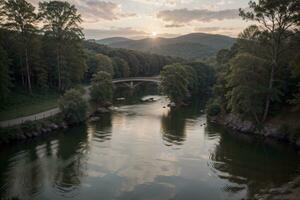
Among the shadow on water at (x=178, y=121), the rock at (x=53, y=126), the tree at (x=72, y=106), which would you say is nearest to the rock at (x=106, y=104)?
the shadow on water at (x=178, y=121)

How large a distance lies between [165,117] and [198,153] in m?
21.8

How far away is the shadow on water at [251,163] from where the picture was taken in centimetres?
2591

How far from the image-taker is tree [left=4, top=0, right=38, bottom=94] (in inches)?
1916

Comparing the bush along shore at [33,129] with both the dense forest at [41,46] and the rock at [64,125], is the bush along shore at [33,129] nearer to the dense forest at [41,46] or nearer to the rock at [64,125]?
the rock at [64,125]

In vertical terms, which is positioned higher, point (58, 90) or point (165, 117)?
point (58, 90)

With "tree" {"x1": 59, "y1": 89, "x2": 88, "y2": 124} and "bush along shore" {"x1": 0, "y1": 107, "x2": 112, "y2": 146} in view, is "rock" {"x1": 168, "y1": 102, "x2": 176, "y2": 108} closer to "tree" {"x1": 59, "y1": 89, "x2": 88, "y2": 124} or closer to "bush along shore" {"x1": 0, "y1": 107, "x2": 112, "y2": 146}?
"bush along shore" {"x1": 0, "y1": 107, "x2": 112, "y2": 146}

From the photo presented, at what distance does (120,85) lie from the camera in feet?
336

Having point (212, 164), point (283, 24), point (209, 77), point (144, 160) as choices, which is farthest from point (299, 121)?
point (209, 77)

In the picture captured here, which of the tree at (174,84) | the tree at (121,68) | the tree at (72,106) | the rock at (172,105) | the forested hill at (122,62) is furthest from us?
the tree at (121,68)

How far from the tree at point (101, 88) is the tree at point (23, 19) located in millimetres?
12037

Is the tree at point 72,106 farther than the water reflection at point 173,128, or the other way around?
the tree at point 72,106

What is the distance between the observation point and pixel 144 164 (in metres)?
30.6

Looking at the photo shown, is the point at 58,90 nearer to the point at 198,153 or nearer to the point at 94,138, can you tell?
the point at 94,138

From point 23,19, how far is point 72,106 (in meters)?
16.8
